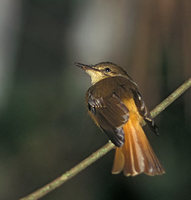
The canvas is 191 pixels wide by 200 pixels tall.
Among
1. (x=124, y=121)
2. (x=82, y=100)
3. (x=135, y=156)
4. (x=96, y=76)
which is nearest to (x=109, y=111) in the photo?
(x=124, y=121)

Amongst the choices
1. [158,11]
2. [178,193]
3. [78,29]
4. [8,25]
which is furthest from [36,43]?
[158,11]

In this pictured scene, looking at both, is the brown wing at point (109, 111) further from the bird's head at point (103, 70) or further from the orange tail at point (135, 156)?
the bird's head at point (103, 70)

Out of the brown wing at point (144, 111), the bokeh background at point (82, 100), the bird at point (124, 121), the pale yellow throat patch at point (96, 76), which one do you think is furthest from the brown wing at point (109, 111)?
the pale yellow throat patch at point (96, 76)

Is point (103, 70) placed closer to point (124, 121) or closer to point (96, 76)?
point (96, 76)

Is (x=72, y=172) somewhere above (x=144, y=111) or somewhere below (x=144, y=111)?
below

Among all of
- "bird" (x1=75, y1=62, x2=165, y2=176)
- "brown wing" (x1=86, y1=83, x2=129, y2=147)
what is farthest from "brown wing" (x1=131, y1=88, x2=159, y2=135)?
"brown wing" (x1=86, y1=83, x2=129, y2=147)

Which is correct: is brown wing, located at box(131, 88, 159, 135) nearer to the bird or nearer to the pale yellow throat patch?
the bird
